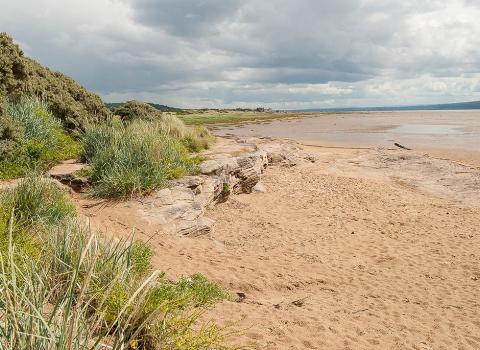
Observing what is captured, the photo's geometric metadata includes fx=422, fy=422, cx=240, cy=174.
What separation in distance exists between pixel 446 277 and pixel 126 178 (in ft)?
23.2

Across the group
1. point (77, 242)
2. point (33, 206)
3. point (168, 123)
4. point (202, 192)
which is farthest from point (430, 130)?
point (77, 242)

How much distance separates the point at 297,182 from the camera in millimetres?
16625

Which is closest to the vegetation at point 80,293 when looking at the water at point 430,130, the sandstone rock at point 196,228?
the sandstone rock at point 196,228

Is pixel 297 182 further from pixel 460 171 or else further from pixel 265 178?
pixel 460 171

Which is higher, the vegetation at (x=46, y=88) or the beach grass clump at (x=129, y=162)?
the vegetation at (x=46, y=88)

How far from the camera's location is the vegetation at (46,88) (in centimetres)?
1202

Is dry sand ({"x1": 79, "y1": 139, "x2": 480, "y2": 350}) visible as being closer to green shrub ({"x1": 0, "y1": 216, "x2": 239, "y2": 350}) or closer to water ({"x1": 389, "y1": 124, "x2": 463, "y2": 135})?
green shrub ({"x1": 0, "y1": 216, "x2": 239, "y2": 350})

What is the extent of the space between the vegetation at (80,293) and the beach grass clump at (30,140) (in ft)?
10.3

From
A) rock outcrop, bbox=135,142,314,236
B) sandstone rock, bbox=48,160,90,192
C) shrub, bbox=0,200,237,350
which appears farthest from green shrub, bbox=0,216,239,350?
sandstone rock, bbox=48,160,90,192

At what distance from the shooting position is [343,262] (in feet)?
28.9

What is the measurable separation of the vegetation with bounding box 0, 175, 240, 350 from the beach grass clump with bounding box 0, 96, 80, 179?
3138 mm

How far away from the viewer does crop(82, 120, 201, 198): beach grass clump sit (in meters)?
9.77

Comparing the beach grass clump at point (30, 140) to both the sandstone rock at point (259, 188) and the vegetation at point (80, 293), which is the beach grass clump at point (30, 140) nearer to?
the vegetation at point (80, 293)

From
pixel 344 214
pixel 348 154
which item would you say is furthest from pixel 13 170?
pixel 348 154
